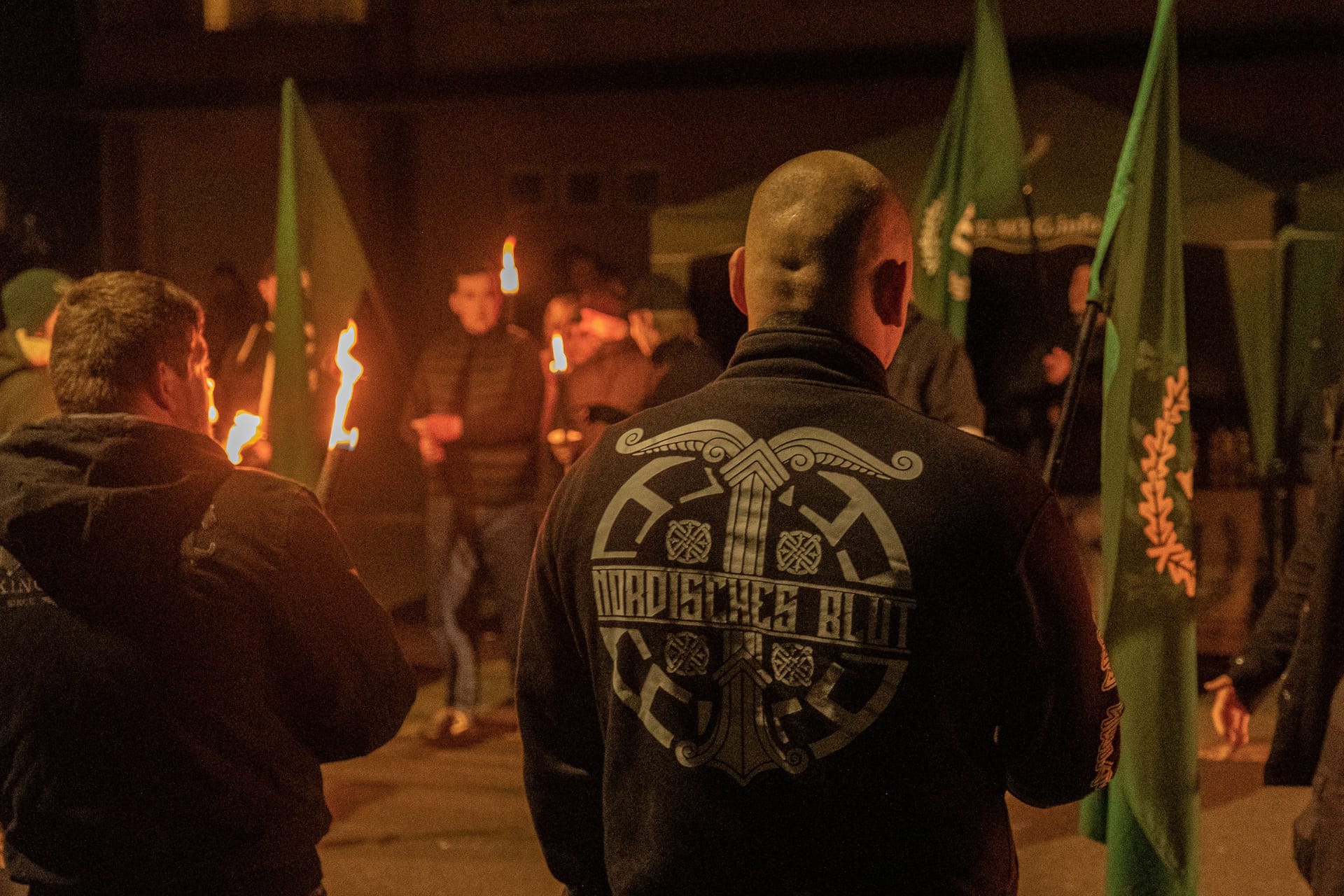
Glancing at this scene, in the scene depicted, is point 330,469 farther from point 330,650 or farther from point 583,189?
point 583,189

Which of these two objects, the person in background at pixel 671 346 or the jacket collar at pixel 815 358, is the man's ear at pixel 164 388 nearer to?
the jacket collar at pixel 815 358

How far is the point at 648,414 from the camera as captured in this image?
2.00 meters

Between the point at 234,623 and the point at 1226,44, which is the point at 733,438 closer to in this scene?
the point at 234,623

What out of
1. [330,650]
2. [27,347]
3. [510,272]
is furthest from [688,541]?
[510,272]

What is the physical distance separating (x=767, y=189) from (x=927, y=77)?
10456 mm

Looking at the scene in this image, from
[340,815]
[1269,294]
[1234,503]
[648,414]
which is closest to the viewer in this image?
[648,414]

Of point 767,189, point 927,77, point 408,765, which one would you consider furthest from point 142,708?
point 927,77

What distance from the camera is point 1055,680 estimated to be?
5.93ft

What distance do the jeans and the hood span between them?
4.53m

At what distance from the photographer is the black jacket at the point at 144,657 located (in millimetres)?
2244

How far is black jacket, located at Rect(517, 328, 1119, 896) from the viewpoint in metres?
1.77

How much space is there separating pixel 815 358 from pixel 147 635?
1.21 metres

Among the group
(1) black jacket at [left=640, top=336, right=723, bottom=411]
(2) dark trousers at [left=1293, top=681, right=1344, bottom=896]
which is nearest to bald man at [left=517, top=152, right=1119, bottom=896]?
(2) dark trousers at [left=1293, top=681, right=1344, bottom=896]

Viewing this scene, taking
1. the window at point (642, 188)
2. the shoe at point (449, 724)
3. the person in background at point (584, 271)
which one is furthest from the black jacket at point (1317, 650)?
the window at point (642, 188)
